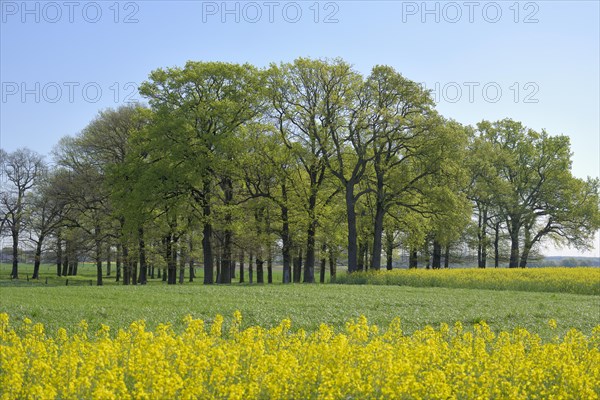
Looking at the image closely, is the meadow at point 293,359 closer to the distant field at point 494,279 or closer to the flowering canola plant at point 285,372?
the flowering canola plant at point 285,372

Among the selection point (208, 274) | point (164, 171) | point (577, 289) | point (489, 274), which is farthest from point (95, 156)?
point (577, 289)

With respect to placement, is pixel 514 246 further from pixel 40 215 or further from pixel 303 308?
pixel 40 215

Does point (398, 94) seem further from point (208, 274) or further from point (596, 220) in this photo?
point (596, 220)

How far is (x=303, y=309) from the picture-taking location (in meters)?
19.4

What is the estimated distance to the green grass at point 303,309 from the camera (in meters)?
16.7

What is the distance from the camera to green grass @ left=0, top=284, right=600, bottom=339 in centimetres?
1673

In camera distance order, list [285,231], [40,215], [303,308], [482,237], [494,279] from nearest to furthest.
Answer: [303,308]
[494,279]
[285,231]
[40,215]
[482,237]

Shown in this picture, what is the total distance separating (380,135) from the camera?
40469 mm

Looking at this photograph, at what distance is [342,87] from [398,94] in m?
3.98

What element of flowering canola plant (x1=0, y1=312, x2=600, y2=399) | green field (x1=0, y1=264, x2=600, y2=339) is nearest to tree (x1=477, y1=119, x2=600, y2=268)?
green field (x1=0, y1=264, x2=600, y2=339)

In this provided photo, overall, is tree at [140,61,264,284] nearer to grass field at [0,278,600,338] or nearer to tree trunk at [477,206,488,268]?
grass field at [0,278,600,338]

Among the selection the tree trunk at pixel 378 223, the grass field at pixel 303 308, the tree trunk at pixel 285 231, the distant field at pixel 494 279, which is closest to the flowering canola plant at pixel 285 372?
the grass field at pixel 303 308

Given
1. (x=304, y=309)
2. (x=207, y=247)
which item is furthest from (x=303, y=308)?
(x=207, y=247)

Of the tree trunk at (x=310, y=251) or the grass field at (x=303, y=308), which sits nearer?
the grass field at (x=303, y=308)
